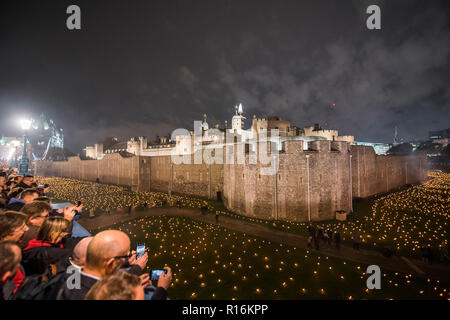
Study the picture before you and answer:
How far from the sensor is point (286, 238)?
14102 millimetres

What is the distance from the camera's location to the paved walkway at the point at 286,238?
9805mm

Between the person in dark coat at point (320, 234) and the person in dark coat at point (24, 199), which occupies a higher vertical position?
the person in dark coat at point (24, 199)

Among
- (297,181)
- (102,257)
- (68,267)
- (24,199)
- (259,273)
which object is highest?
(24,199)

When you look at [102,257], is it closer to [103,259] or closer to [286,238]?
[103,259]

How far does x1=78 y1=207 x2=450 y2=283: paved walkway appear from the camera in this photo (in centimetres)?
980

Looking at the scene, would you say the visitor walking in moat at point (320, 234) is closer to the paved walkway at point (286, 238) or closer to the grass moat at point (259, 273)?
the paved walkway at point (286, 238)

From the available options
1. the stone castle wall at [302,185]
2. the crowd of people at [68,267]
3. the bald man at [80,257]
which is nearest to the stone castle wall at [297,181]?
the stone castle wall at [302,185]

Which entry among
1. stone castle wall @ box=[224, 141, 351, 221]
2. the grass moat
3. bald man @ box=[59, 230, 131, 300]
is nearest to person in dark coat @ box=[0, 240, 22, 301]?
bald man @ box=[59, 230, 131, 300]

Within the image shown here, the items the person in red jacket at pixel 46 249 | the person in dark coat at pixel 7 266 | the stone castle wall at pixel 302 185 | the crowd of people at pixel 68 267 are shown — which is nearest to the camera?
the crowd of people at pixel 68 267

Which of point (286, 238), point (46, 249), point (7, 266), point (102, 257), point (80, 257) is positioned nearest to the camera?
point (7, 266)

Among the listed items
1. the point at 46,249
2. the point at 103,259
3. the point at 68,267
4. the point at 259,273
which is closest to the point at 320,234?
the point at 259,273
